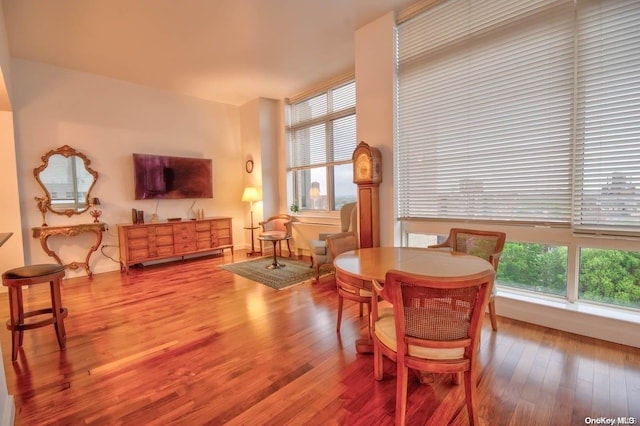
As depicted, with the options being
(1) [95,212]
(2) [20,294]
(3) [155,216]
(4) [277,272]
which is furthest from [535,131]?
(1) [95,212]

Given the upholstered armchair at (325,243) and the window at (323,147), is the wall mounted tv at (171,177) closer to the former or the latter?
the window at (323,147)

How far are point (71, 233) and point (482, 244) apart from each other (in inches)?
204

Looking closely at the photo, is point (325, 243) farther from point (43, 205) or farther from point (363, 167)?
point (43, 205)

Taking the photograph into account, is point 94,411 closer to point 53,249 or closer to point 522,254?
point 522,254

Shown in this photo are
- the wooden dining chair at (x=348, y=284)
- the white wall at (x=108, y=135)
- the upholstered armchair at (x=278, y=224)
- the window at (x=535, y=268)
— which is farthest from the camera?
the upholstered armchair at (x=278, y=224)

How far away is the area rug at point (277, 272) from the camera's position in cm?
395

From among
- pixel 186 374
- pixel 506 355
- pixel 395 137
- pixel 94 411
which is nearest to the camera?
pixel 94 411

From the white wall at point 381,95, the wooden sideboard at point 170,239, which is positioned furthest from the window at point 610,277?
the wooden sideboard at point 170,239

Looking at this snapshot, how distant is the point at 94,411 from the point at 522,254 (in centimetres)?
346

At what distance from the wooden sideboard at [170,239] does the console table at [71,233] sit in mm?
294

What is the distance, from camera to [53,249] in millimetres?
4289

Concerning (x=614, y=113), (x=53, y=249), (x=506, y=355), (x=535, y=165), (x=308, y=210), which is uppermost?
(x=614, y=113)

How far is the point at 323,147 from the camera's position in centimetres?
532

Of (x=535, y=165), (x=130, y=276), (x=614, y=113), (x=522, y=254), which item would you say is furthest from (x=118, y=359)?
(x=614, y=113)
